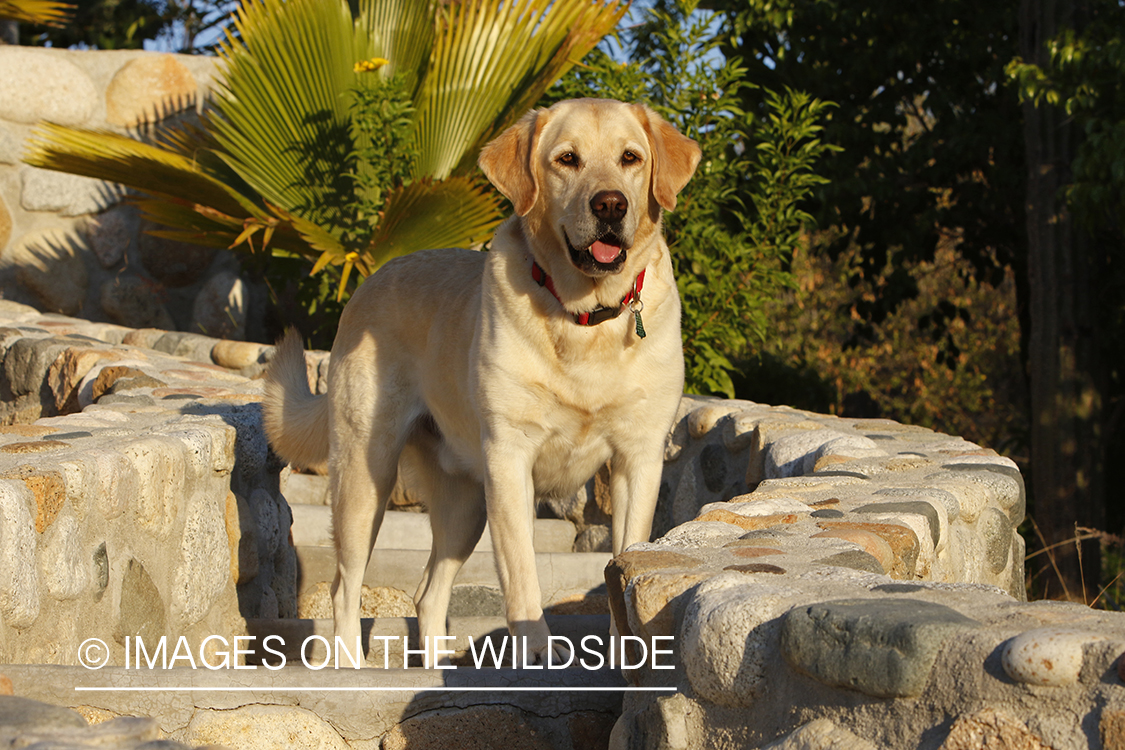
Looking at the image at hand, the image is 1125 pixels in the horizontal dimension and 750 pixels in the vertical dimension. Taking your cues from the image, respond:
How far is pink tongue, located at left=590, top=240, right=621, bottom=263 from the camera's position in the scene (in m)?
2.89

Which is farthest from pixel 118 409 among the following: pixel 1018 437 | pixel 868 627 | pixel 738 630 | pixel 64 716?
pixel 1018 437

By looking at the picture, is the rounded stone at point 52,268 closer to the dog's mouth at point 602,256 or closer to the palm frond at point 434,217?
the palm frond at point 434,217

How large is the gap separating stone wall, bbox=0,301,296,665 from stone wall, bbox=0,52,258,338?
8.31 feet

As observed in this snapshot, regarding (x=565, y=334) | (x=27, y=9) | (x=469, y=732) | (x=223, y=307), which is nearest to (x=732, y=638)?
(x=469, y=732)

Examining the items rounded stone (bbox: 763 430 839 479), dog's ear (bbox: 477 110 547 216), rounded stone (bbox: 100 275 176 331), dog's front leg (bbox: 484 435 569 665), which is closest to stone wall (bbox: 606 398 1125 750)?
dog's front leg (bbox: 484 435 569 665)

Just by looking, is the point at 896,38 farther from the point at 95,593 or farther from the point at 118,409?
the point at 95,593

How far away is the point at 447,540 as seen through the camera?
12.2 feet

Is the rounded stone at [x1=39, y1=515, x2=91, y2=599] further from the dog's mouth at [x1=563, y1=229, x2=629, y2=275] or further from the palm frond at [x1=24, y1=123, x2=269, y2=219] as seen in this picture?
the palm frond at [x1=24, y1=123, x2=269, y2=219]

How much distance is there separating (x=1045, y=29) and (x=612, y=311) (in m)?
4.43

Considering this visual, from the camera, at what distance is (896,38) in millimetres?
7035

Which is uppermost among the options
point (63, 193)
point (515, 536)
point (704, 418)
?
point (63, 193)

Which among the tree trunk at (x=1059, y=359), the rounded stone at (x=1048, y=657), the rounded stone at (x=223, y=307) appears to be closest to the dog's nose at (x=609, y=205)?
the rounded stone at (x=1048, y=657)

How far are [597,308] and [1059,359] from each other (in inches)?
187

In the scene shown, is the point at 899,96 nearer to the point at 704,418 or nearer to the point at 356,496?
the point at 704,418
